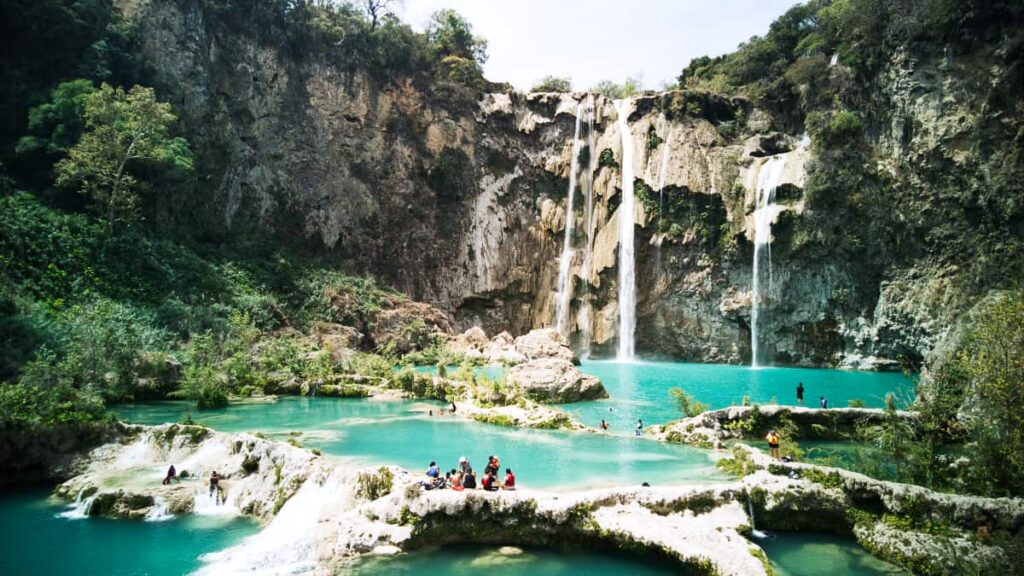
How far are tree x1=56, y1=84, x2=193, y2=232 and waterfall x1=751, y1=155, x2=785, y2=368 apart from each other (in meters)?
37.2

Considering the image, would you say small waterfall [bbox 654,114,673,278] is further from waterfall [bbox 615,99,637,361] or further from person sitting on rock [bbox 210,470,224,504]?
person sitting on rock [bbox 210,470,224,504]

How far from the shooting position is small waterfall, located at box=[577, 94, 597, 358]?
45.3 m

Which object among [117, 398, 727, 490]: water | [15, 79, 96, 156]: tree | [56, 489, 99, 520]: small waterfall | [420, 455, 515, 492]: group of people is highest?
[15, 79, 96, 156]: tree

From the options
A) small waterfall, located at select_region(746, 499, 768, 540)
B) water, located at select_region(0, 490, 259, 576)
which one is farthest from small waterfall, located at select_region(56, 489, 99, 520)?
small waterfall, located at select_region(746, 499, 768, 540)

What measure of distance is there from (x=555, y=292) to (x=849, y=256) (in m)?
21.3

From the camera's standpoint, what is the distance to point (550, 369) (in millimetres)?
25281

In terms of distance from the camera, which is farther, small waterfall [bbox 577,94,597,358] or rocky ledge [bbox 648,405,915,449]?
small waterfall [bbox 577,94,597,358]

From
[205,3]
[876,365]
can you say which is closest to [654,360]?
[876,365]

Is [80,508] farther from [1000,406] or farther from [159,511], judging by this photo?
[1000,406]

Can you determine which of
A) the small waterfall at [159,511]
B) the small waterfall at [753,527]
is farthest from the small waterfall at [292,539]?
the small waterfall at [753,527]

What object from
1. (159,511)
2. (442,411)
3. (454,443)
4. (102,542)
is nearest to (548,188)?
(442,411)

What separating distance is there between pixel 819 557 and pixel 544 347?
890 inches

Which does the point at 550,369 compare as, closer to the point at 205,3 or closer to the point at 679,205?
the point at 679,205

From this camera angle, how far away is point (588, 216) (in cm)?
4831
